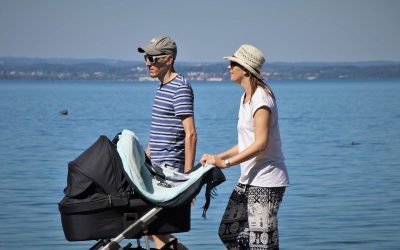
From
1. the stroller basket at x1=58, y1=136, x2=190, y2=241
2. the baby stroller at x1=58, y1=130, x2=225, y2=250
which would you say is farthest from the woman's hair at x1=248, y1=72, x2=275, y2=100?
the stroller basket at x1=58, y1=136, x2=190, y2=241

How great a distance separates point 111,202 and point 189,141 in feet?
3.25

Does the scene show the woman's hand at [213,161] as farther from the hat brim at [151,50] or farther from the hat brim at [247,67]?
the hat brim at [151,50]

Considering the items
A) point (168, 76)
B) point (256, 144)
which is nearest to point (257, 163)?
point (256, 144)

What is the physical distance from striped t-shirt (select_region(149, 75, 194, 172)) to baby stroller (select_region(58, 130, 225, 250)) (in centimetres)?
75

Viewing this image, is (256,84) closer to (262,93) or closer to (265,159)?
(262,93)

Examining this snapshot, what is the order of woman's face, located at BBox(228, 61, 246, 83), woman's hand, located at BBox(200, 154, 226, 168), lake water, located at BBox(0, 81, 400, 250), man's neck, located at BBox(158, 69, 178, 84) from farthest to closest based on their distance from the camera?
lake water, located at BBox(0, 81, 400, 250), man's neck, located at BBox(158, 69, 178, 84), woman's face, located at BBox(228, 61, 246, 83), woman's hand, located at BBox(200, 154, 226, 168)

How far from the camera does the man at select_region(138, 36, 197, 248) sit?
21.4ft

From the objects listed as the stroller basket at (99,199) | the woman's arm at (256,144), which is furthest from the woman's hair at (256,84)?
the stroller basket at (99,199)

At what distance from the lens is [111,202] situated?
5637 millimetres

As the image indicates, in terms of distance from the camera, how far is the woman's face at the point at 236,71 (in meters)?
6.14

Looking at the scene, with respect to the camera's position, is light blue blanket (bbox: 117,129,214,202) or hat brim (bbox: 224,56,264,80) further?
hat brim (bbox: 224,56,264,80)

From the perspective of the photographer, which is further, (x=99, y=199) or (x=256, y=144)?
(x=256, y=144)

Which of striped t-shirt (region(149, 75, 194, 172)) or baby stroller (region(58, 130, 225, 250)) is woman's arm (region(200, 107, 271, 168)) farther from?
striped t-shirt (region(149, 75, 194, 172))

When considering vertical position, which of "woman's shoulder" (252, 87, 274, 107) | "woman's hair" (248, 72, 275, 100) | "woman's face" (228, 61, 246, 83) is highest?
"woman's face" (228, 61, 246, 83)
